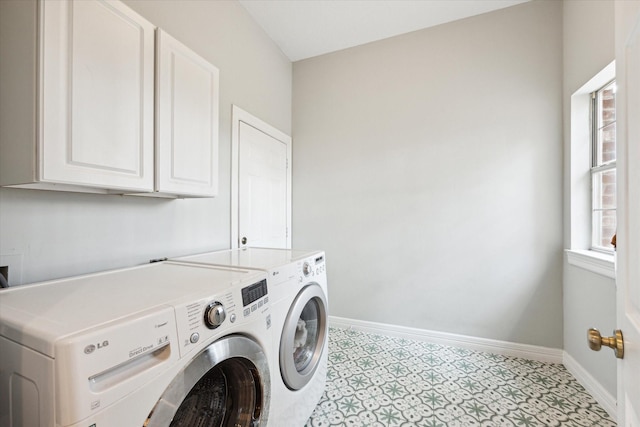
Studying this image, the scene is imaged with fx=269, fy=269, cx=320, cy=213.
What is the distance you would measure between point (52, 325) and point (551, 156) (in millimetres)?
2893

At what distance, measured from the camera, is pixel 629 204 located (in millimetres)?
609

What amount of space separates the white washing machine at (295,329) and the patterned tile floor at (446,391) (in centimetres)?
30

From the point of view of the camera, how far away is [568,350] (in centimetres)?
200

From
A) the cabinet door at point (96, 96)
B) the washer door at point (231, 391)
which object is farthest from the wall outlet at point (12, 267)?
the washer door at point (231, 391)

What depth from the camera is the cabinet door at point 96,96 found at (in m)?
0.86

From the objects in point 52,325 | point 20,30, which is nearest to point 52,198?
point 20,30

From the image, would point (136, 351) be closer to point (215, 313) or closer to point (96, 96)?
point (215, 313)

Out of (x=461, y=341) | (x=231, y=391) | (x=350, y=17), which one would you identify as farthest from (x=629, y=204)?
(x=350, y=17)

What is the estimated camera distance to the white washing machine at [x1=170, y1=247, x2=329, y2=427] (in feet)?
3.78

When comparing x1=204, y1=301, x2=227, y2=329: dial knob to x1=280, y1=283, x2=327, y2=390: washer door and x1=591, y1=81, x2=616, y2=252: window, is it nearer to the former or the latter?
x1=280, y1=283, x2=327, y2=390: washer door

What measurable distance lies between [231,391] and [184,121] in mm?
1223

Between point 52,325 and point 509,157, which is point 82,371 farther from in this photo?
point 509,157

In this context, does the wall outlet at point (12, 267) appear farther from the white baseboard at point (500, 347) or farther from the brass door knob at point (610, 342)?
the white baseboard at point (500, 347)

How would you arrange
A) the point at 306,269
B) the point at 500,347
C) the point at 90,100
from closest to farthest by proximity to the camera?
the point at 90,100 < the point at 306,269 < the point at 500,347
